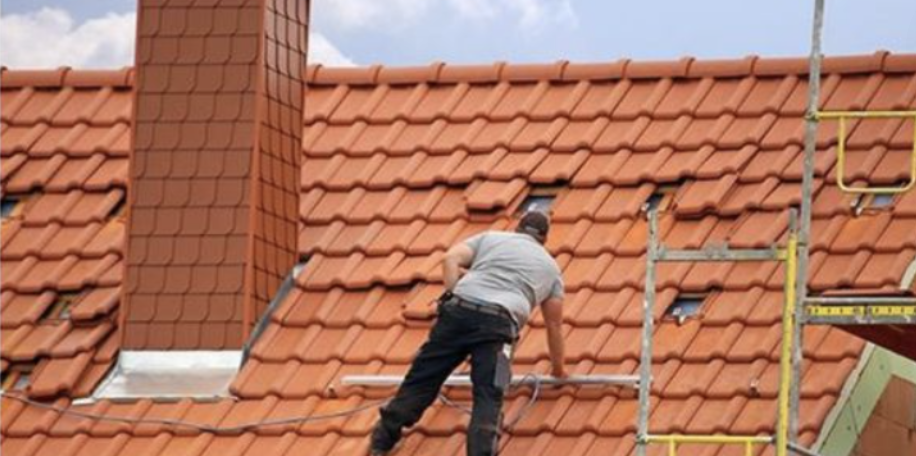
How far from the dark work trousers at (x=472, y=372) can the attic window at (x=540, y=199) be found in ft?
5.97

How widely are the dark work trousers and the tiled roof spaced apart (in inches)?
10.0

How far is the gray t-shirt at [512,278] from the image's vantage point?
19.9m

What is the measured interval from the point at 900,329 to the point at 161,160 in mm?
5428

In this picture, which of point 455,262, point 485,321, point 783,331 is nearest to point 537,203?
point 455,262

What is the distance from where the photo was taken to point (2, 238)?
2289cm

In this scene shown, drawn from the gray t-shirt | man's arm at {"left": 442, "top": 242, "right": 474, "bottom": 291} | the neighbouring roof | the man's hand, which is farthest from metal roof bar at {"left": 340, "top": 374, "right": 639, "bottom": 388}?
the neighbouring roof

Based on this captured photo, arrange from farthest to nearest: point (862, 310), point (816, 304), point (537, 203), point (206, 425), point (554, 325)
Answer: point (537, 203) → point (206, 425) → point (554, 325) → point (816, 304) → point (862, 310)

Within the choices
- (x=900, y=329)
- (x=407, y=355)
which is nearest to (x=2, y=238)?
(x=407, y=355)

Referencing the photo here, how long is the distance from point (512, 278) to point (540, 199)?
2.21 m

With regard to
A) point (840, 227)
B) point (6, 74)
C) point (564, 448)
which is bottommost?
point (564, 448)

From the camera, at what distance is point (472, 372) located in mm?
19859

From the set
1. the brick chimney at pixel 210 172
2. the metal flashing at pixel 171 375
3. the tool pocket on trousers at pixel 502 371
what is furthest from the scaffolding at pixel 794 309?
the brick chimney at pixel 210 172

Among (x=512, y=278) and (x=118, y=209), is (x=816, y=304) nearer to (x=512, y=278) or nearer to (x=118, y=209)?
(x=512, y=278)

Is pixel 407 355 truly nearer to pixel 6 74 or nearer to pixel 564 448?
pixel 564 448
